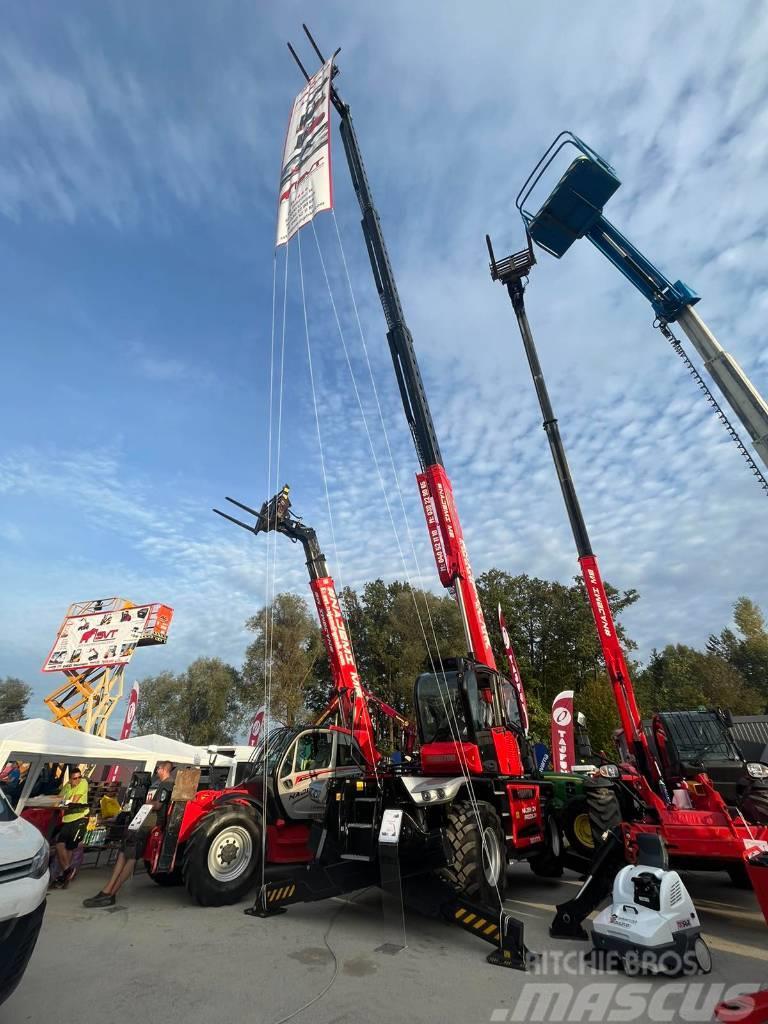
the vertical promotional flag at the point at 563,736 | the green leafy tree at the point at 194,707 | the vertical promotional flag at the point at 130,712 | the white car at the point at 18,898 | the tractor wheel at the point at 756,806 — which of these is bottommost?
the white car at the point at 18,898

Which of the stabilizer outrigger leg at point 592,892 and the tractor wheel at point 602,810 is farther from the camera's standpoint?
the tractor wheel at point 602,810

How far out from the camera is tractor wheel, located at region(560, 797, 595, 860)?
7.34 meters

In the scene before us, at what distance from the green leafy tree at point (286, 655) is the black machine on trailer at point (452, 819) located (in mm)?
24167

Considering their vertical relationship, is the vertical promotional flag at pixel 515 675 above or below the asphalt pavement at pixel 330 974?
above

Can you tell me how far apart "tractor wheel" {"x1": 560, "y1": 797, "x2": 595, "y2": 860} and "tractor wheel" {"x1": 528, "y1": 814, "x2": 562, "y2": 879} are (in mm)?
158

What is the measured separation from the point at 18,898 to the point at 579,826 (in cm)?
731

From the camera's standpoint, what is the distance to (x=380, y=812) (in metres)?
5.71

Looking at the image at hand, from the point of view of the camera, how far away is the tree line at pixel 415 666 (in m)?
31.7

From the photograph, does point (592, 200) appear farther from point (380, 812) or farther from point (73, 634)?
point (73, 634)

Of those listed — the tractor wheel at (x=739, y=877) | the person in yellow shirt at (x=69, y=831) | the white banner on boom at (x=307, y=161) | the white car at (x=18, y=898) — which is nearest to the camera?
the white car at (x=18, y=898)

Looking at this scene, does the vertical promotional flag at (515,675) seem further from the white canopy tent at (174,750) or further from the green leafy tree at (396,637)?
the green leafy tree at (396,637)

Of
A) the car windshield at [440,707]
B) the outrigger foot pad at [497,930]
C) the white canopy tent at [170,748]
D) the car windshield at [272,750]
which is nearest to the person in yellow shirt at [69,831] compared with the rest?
the car windshield at [272,750]

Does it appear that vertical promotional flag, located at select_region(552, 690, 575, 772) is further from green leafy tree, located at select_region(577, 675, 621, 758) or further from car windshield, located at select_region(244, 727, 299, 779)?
green leafy tree, located at select_region(577, 675, 621, 758)

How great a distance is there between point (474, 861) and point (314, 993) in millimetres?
1950
